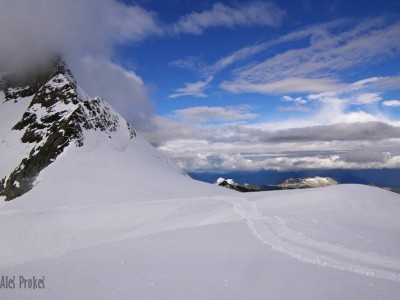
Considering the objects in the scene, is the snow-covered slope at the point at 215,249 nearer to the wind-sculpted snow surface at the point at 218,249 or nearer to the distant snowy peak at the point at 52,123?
the wind-sculpted snow surface at the point at 218,249

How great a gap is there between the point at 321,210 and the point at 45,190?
93.8 ft

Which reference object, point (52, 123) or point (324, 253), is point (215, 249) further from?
point (52, 123)

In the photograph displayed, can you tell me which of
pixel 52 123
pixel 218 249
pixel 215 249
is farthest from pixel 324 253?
pixel 52 123

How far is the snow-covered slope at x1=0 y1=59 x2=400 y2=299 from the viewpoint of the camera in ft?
24.1

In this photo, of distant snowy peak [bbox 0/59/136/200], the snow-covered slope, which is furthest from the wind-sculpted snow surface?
distant snowy peak [bbox 0/59/136/200]

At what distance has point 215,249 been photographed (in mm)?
10305

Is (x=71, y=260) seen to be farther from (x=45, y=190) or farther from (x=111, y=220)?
(x=45, y=190)

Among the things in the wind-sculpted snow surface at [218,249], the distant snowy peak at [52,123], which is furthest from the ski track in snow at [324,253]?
the distant snowy peak at [52,123]

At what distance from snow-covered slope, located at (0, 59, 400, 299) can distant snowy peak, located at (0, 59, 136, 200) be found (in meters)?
24.6

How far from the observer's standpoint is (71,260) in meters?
9.95

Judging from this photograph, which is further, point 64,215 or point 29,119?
point 29,119

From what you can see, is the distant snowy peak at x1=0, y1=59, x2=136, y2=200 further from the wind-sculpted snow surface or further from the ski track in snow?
the ski track in snow

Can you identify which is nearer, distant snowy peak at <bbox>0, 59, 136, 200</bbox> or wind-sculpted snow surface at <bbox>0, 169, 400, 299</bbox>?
wind-sculpted snow surface at <bbox>0, 169, 400, 299</bbox>

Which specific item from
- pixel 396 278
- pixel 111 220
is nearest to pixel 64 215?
pixel 111 220
